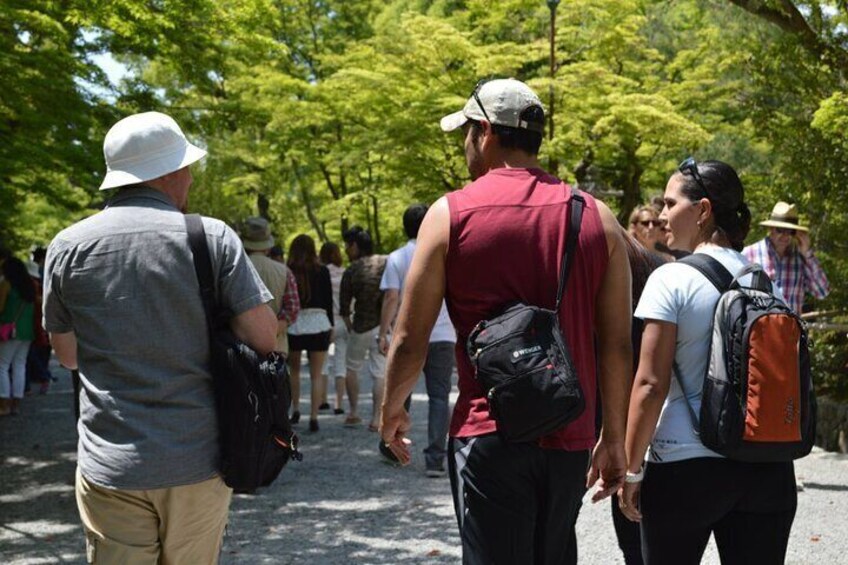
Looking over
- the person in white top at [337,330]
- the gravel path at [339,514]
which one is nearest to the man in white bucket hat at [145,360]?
the gravel path at [339,514]

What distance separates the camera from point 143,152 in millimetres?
3227

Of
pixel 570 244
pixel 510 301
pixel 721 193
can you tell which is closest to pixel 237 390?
pixel 510 301

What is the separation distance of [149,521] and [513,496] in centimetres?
107

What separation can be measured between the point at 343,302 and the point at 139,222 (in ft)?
24.9

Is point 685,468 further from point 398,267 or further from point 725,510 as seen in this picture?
point 398,267

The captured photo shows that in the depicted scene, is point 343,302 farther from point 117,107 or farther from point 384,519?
point 384,519

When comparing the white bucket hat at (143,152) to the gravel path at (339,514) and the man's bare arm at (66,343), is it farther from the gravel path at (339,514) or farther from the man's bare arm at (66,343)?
the gravel path at (339,514)

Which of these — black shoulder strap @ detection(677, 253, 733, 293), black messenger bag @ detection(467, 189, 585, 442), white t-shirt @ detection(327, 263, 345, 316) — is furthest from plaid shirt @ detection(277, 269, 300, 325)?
black messenger bag @ detection(467, 189, 585, 442)

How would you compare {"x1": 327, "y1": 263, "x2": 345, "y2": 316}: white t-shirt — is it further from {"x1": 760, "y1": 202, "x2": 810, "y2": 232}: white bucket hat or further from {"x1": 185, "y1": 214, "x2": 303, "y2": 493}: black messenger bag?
{"x1": 185, "y1": 214, "x2": 303, "y2": 493}: black messenger bag

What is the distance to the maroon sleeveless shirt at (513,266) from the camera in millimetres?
2910

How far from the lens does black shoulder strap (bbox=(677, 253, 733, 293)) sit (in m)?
3.25

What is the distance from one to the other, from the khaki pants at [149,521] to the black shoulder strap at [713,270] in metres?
1.56

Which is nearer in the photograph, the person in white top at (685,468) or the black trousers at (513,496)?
the black trousers at (513,496)

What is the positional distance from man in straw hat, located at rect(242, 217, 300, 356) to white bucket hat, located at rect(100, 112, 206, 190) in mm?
5469
